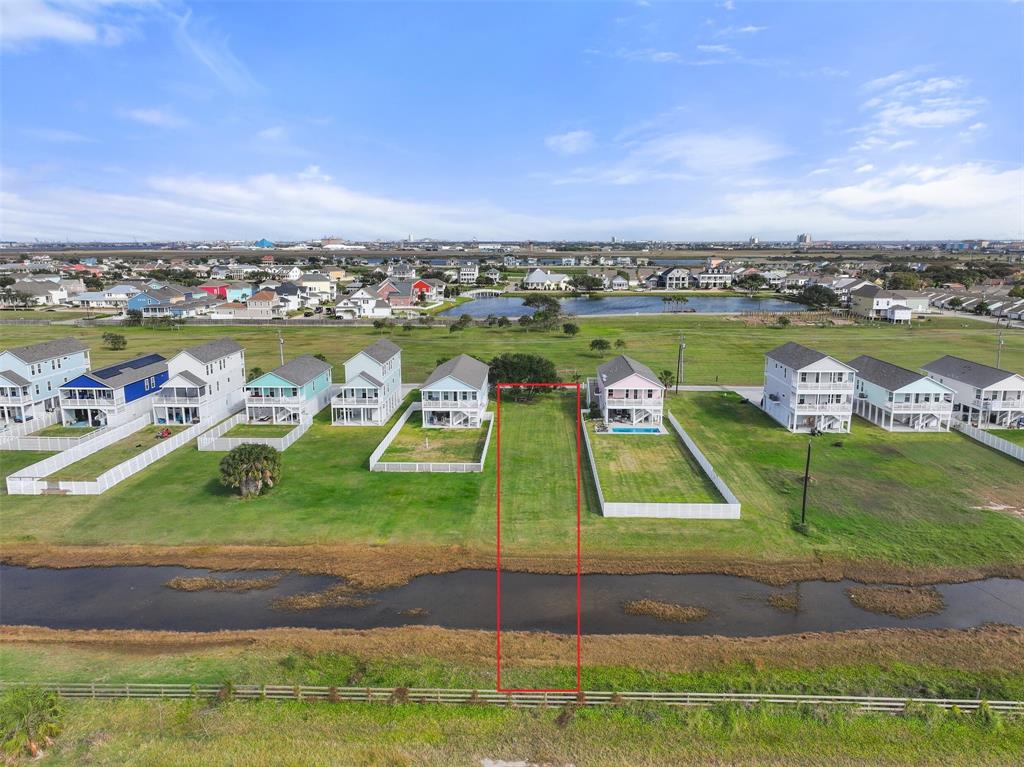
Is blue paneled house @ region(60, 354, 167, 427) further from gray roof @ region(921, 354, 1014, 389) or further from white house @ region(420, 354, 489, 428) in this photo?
gray roof @ region(921, 354, 1014, 389)

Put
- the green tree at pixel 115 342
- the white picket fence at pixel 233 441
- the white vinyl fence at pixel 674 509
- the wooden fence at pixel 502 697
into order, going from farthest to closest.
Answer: the green tree at pixel 115 342 → the white picket fence at pixel 233 441 → the white vinyl fence at pixel 674 509 → the wooden fence at pixel 502 697

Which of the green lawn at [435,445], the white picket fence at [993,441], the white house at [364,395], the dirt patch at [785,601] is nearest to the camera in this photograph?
the dirt patch at [785,601]

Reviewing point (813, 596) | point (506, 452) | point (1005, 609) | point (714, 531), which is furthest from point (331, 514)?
point (1005, 609)

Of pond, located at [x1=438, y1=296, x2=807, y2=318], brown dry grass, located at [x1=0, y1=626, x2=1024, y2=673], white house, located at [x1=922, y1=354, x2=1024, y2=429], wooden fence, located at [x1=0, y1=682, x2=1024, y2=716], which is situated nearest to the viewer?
Answer: wooden fence, located at [x1=0, y1=682, x2=1024, y2=716]

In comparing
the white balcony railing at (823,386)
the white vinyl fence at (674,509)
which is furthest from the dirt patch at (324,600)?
the white balcony railing at (823,386)

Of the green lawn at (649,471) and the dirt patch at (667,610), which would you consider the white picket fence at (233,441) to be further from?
the dirt patch at (667,610)

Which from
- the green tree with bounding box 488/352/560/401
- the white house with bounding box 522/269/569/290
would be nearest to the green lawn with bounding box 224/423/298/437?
the green tree with bounding box 488/352/560/401

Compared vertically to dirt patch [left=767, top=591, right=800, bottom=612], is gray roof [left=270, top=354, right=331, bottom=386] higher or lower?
higher

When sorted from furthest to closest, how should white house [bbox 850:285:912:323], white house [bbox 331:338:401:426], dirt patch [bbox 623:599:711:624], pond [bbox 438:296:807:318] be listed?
pond [bbox 438:296:807:318] → white house [bbox 850:285:912:323] → white house [bbox 331:338:401:426] → dirt patch [bbox 623:599:711:624]
